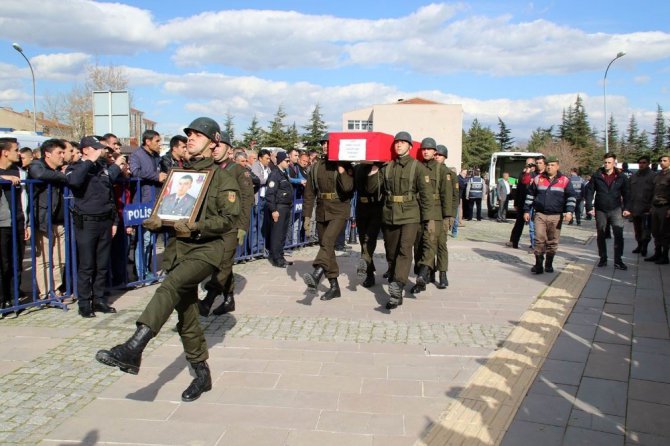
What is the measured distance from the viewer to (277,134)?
58375mm

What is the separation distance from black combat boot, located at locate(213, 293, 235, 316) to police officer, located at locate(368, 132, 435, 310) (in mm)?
1934

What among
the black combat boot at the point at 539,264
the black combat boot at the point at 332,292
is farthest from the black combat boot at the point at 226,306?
the black combat boot at the point at 539,264

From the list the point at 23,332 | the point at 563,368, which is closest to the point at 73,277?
the point at 23,332

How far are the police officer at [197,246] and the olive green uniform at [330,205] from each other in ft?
10.2

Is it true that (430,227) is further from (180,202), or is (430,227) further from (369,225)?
(180,202)

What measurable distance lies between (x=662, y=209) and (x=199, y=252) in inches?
373

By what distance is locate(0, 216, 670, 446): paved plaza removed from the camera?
3713mm

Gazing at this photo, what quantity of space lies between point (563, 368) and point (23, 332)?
5147mm

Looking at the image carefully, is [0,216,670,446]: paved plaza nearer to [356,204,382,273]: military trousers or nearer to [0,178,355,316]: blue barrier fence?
[0,178,355,316]: blue barrier fence

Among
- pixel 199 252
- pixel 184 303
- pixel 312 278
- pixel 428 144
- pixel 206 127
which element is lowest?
pixel 312 278

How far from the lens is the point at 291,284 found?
850 cm

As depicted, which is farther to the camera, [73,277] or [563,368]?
[73,277]

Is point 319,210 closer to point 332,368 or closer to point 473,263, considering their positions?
point 332,368

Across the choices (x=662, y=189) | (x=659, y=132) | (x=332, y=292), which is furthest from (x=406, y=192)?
(x=659, y=132)
